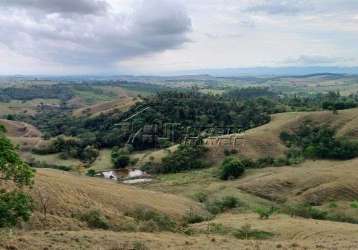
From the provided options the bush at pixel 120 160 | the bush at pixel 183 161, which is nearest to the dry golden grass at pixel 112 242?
the bush at pixel 183 161

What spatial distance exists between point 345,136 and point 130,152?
171ft

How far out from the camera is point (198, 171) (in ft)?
295

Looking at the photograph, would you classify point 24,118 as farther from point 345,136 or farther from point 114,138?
point 345,136

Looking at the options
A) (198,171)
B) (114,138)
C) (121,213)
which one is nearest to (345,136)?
(198,171)

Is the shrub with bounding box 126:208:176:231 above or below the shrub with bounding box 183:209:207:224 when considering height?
above

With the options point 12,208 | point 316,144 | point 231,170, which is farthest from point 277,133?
point 12,208

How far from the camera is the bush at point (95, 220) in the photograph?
1379 inches

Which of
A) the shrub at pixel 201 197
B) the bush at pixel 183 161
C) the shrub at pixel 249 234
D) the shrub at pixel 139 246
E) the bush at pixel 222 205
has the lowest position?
the bush at pixel 183 161

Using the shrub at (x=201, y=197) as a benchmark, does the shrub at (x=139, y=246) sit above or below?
above

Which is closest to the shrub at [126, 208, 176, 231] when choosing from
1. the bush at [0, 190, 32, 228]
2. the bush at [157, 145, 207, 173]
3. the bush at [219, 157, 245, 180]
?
the bush at [0, 190, 32, 228]

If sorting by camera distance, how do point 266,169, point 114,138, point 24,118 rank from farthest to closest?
point 24,118, point 114,138, point 266,169

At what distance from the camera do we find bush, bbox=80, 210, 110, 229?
35031mm

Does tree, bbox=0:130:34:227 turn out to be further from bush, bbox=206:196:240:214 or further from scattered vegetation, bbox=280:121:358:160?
scattered vegetation, bbox=280:121:358:160

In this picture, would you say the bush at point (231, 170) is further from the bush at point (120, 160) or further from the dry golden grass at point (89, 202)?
the bush at point (120, 160)
